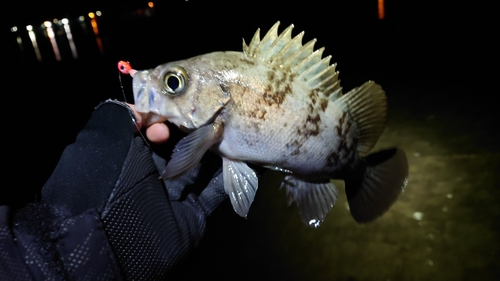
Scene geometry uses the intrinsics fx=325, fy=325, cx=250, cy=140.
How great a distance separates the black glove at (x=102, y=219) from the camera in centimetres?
124

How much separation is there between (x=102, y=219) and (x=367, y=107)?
5.06 ft

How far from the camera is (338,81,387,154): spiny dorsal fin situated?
1.91 metres

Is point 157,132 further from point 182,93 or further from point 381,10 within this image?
point 381,10

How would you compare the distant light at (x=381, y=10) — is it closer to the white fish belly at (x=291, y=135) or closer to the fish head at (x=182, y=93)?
the white fish belly at (x=291, y=135)

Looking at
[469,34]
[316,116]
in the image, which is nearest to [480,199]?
[316,116]

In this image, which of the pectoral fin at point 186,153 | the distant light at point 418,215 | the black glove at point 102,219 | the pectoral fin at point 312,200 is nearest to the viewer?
the black glove at point 102,219

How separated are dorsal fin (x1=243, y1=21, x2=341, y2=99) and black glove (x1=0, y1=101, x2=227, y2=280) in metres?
0.76

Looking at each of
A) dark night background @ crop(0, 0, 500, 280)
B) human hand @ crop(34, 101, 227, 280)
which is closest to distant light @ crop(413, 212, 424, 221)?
dark night background @ crop(0, 0, 500, 280)

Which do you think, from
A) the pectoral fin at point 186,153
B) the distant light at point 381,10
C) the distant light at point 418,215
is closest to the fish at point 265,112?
the pectoral fin at point 186,153

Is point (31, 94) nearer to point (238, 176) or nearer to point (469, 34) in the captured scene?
point (238, 176)

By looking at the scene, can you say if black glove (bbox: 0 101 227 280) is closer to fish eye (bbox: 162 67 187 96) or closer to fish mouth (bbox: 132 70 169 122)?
fish mouth (bbox: 132 70 169 122)

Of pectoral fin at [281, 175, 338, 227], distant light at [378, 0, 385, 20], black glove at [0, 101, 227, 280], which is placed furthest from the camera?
distant light at [378, 0, 385, 20]

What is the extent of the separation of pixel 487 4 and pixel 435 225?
7.84 m

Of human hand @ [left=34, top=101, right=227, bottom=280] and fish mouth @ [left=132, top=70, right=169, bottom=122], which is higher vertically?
fish mouth @ [left=132, top=70, right=169, bottom=122]
